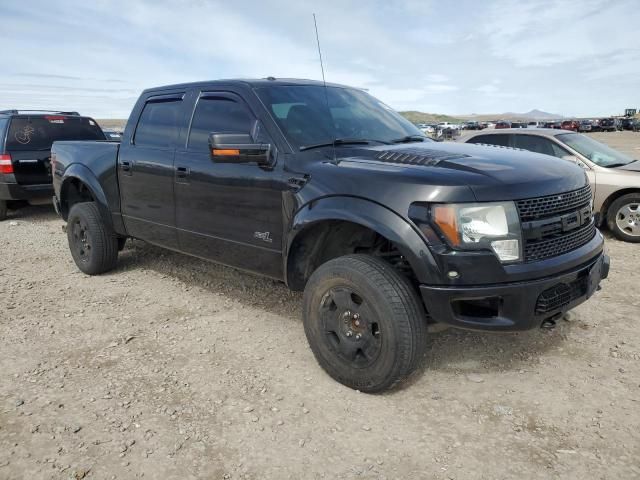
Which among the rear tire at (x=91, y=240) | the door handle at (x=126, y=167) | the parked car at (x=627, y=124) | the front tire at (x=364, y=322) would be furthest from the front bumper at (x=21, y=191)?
the parked car at (x=627, y=124)

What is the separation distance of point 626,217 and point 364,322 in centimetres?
540

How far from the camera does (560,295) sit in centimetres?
272

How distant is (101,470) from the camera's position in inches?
93.2

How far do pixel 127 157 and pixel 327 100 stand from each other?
202 centimetres

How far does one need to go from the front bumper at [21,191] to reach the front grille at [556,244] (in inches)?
317

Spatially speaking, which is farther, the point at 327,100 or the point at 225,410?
the point at 327,100

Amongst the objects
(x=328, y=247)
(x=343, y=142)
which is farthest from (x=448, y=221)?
(x=343, y=142)

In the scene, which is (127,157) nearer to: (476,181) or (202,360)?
(202,360)

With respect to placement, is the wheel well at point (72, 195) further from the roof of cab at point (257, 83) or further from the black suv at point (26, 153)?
the black suv at point (26, 153)

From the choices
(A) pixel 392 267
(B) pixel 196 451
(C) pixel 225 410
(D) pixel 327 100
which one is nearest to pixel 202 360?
(C) pixel 225 410

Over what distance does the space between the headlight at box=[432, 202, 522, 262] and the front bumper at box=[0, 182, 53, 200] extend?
778cm

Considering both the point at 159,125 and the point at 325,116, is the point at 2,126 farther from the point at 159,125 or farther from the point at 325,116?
the point at 325,116

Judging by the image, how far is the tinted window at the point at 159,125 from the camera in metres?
4.24

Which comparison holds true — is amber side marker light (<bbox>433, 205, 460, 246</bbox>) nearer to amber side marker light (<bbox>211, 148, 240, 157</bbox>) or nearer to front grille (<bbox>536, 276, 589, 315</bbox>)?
front grille (<bbox>536, 276, 589, 315</bbox>)
